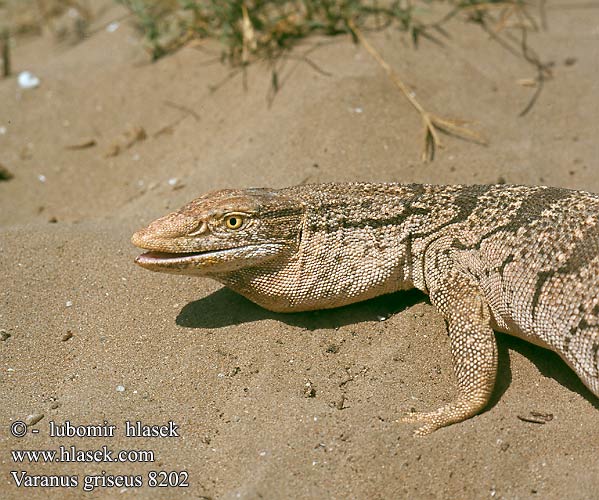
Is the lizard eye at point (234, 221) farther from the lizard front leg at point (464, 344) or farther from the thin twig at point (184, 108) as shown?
the thin twig at point (184, 108)

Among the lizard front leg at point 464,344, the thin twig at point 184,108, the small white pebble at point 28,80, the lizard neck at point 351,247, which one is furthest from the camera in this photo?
the small white pebble at point 28,80

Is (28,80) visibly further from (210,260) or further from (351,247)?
(351,247)

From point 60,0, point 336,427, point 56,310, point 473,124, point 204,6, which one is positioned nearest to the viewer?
point 336,427

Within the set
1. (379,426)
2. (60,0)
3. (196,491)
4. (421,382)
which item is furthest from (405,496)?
(60,0)

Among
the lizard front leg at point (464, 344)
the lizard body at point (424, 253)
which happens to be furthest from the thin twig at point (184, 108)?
the lizard front leg at point (464, 344)

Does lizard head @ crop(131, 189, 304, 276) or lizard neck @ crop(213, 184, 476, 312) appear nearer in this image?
lizard head @ crop(131, 189, 304, 276)

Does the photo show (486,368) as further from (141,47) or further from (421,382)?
(141,47)

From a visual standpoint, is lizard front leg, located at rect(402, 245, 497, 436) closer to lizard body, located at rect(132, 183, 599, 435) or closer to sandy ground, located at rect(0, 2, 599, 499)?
lizard body, located at rect(132, 183, 599, 435)

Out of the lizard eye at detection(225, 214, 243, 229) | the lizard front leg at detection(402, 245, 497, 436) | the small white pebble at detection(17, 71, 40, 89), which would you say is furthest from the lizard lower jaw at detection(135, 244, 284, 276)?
the small white pebble at detection(17, 71, 40, 89)
